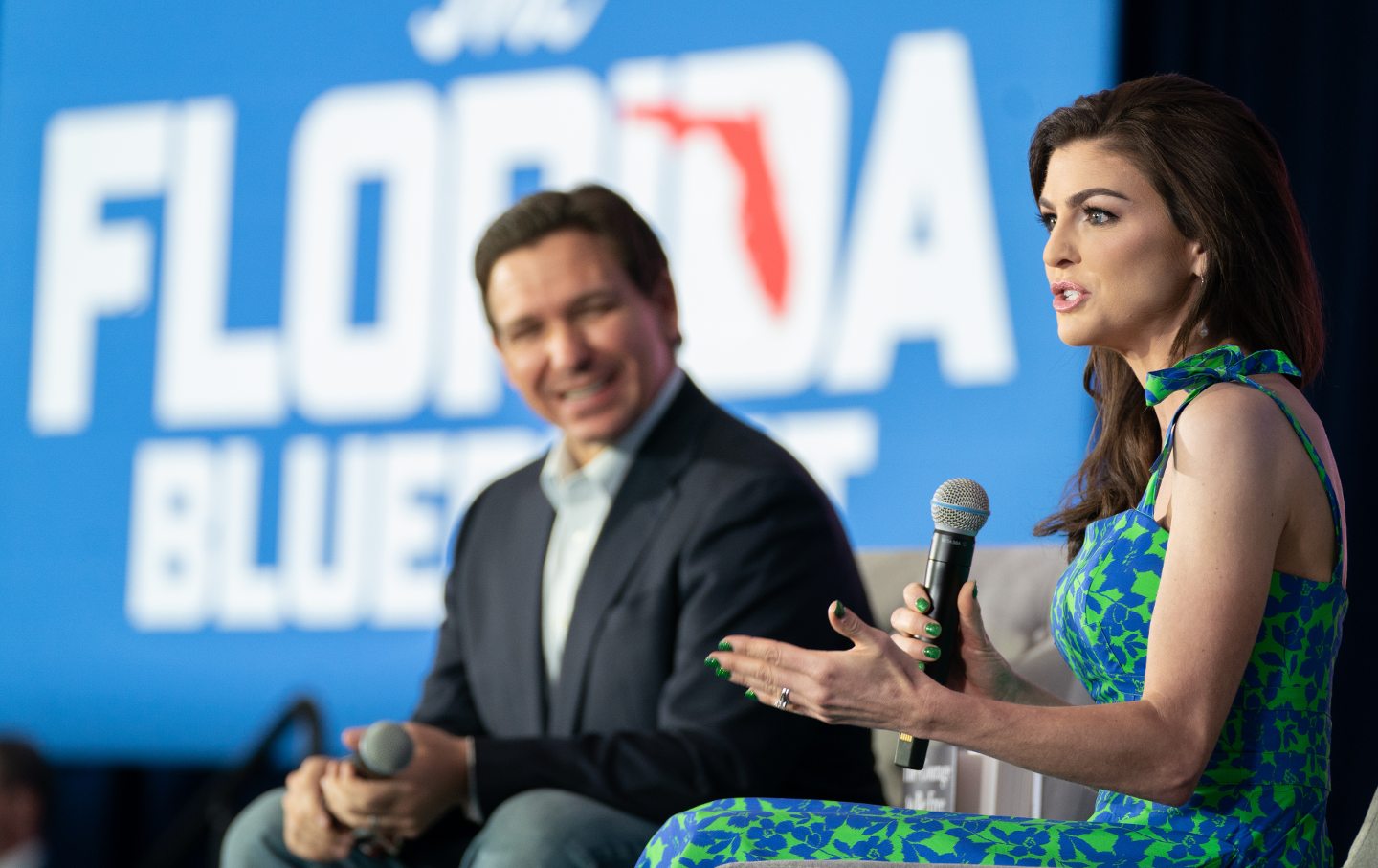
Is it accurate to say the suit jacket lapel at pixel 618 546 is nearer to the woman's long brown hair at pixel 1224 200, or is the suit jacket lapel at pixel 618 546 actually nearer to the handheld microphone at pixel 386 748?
Result: the handheld microphone at pixel 386 748

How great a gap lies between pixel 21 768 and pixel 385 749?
2.11 metres

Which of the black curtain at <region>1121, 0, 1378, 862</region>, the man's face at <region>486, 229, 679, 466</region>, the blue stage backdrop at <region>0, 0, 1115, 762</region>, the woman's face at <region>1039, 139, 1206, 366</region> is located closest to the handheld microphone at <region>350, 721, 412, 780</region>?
the man's face at <region>486, 229, 679, 466</region>

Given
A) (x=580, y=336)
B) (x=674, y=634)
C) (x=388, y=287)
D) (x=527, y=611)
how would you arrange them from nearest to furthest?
A: (x=674, y=634)
(x=527, y=611)
(x=580, y=336)
(x=388, y=287)

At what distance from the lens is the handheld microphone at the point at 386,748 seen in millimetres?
2178

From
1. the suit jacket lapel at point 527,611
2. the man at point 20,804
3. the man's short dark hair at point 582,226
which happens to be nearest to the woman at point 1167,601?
the suit jacket lapel at point 527,611

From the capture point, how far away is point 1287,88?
11.9 ft

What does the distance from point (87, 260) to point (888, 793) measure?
3243 millimetres

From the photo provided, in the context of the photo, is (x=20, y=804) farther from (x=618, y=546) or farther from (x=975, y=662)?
(x=975, y=662)

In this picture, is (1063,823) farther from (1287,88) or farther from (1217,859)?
(1287,88)

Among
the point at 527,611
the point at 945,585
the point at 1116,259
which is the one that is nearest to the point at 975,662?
the point at 945,585

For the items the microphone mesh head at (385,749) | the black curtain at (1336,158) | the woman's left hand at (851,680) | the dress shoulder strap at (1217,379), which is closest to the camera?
the woman's left hand at (851,680)

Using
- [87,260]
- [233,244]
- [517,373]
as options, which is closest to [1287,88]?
[517,373]

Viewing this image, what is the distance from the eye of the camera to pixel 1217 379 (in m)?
1.49

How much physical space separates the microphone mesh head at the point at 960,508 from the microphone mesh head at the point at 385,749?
0.98 m
